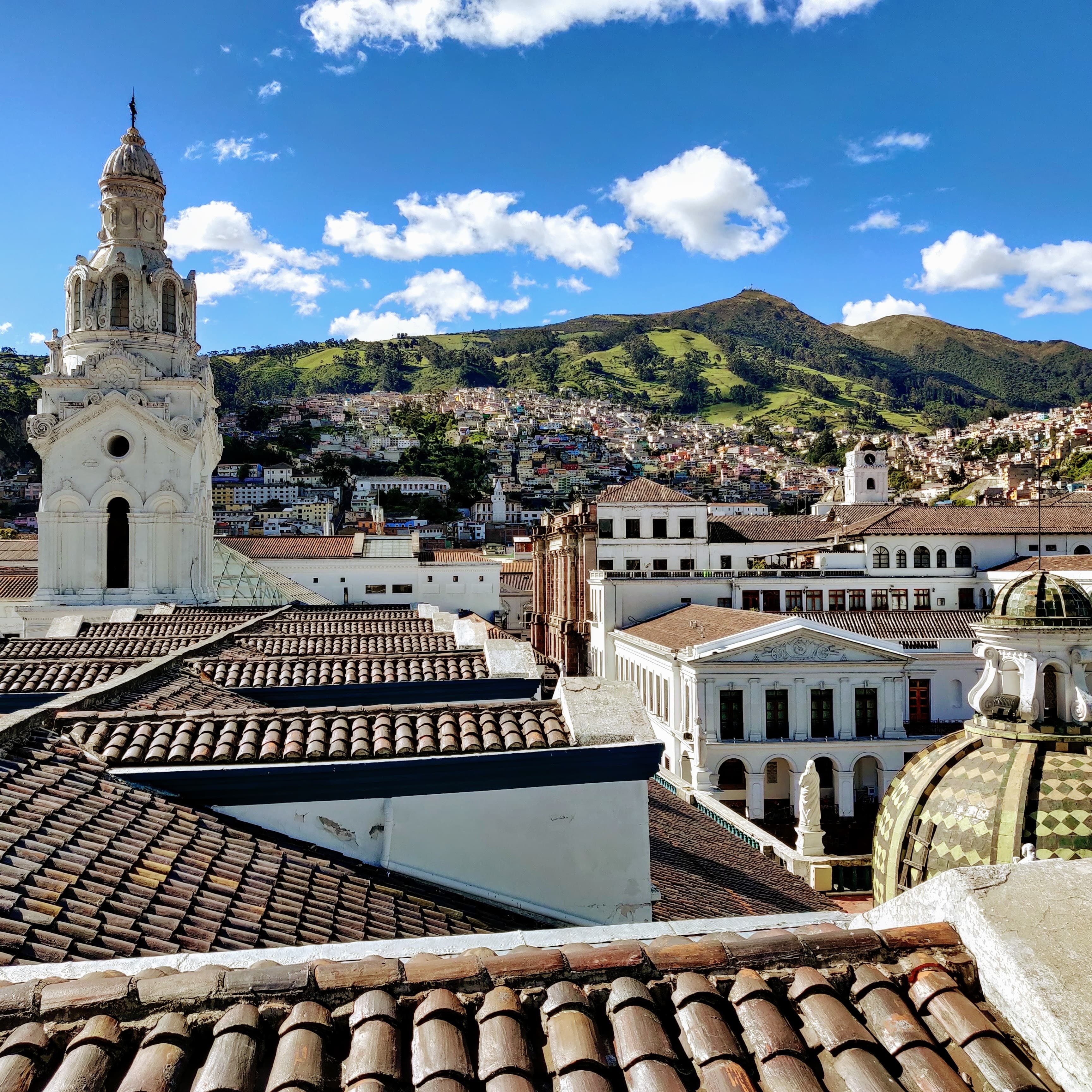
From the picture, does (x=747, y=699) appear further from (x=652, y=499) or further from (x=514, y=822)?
(x=514, y=822)

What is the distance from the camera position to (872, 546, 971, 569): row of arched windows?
47.9 meters

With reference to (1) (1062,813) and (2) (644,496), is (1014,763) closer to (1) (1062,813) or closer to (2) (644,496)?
(1) (1062,813)

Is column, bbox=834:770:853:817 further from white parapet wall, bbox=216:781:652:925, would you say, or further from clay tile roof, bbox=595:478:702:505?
white parapet wall, bbox=216:781:652:925

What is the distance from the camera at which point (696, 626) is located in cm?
3753

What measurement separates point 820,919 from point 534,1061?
2349 millimetres

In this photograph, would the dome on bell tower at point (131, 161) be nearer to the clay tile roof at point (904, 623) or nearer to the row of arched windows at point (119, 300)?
the row of arched windows at point (119, 300)

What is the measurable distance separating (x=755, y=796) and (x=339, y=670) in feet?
79.7

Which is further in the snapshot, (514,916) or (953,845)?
(953,845)

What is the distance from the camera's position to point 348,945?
3.47 meters

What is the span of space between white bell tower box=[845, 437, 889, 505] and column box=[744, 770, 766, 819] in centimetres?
5817

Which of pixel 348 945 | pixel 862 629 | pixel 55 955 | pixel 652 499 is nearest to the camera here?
pixel 348 945

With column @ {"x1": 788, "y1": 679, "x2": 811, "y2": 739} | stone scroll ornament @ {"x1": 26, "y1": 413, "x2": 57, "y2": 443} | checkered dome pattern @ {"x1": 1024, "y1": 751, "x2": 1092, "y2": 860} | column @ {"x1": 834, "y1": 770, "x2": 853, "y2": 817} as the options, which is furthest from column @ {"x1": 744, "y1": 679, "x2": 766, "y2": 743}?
stone scroll ornament @ {"x1": 26, "y1": 413, "x2": 57, "y2": 443}

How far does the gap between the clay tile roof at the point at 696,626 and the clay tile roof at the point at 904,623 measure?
3.29 metres

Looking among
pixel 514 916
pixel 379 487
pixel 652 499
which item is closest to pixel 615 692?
pixel 514 916
